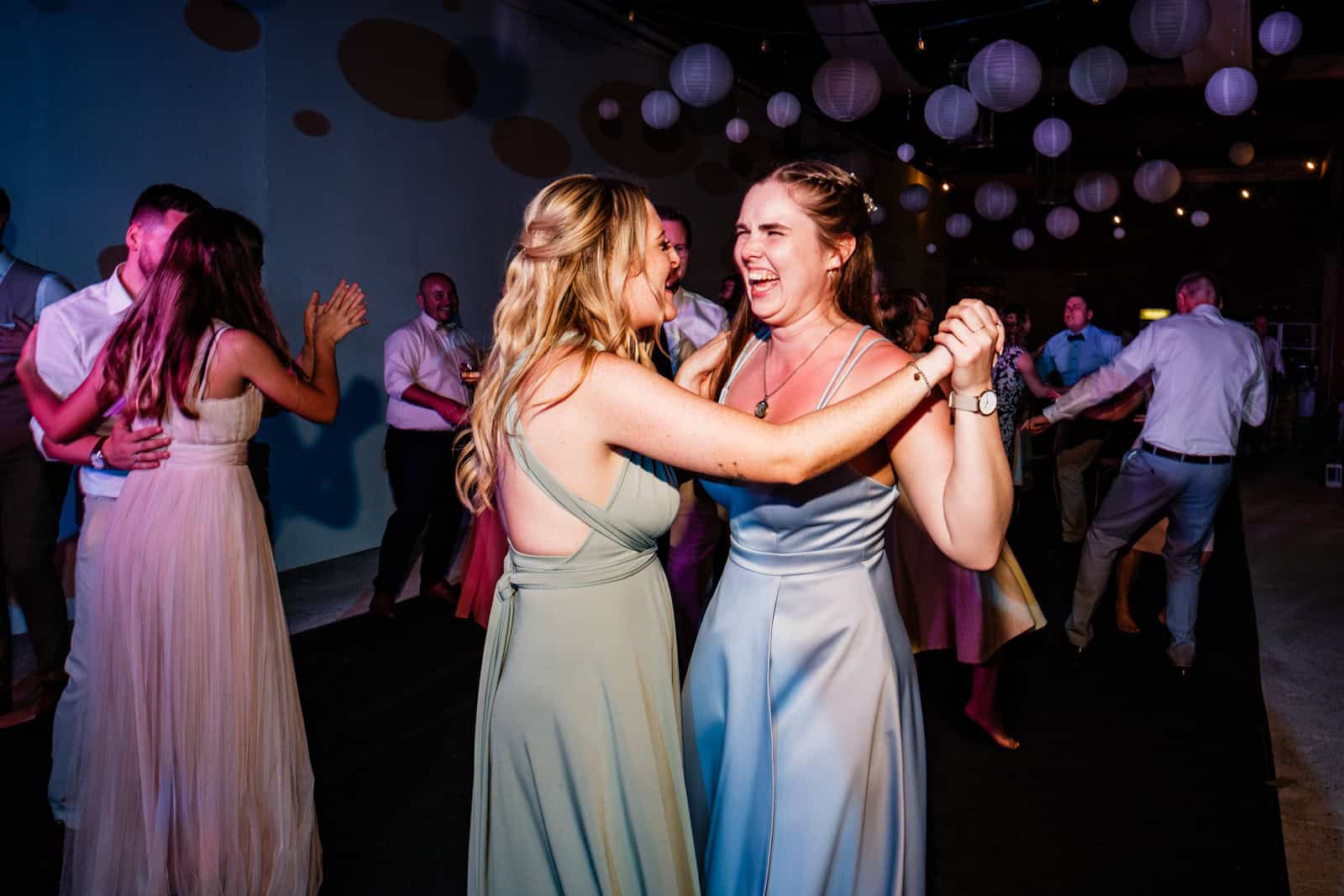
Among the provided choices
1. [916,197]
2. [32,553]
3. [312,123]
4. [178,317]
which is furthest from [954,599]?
[916,197]

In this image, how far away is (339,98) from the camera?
18.7 feet

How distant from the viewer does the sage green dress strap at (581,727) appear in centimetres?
154

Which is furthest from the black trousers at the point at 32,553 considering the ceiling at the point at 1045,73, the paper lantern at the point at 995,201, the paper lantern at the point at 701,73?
the paper lantern at the point at 995,201

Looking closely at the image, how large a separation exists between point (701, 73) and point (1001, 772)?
466 cm

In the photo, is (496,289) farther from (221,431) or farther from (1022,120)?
(1022,120)

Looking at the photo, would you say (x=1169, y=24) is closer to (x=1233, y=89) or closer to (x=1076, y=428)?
(x=1233, y=89)

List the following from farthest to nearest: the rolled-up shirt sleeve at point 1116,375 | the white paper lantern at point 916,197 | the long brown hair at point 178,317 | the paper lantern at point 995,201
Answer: the white paper lantern at point 916,197 < the paper lantern at point 995,201 < the rolled-up shirt sleeve at point 1116,375 < the long brown hair at point 178,317

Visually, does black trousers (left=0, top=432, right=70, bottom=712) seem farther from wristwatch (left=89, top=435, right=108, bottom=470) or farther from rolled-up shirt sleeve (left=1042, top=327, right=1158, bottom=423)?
rolled-up shirt sleeve (left=1042, top=327, right=1158, bottom=423)

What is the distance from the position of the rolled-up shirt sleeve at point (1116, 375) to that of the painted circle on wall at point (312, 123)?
162 inches

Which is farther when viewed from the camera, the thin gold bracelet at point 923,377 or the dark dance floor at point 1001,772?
the dark dance floor at point 1001,772

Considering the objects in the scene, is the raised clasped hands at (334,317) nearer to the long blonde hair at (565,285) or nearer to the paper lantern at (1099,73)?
the long blonde hair at (565,285)

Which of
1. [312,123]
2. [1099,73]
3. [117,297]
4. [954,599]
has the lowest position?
[954,599]

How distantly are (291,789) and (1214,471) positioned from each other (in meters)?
3.62

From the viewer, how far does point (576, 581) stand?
1.56 metres
